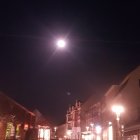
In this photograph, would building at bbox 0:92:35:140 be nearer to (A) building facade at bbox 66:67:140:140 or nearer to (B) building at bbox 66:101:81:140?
(A) building facade at bbox 66:67:140:140

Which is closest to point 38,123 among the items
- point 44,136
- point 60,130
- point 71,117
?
point 44,136

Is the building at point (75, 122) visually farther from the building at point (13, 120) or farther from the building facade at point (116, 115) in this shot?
the building at point (13, 120)

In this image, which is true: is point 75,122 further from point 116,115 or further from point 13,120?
point 116,115

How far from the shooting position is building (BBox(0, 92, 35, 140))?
31.8 metres

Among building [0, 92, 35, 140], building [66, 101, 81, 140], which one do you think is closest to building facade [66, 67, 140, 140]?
building [66, 101, 81, 140]

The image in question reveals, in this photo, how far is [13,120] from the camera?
34.1 metres

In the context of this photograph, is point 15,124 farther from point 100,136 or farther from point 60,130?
point 60,130

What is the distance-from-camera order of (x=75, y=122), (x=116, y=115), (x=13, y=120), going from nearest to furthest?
(x=116, y=115) < (x=13, y=120) < (x=75, y=122)

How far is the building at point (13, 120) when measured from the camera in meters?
31.8

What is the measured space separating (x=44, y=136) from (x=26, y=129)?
8906 mm

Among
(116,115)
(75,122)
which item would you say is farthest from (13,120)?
(75,122)

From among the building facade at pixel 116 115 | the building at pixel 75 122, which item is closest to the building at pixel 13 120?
the building facade at pixel 116 115

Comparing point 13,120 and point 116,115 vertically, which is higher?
point 13,120

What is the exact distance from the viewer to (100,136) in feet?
181
